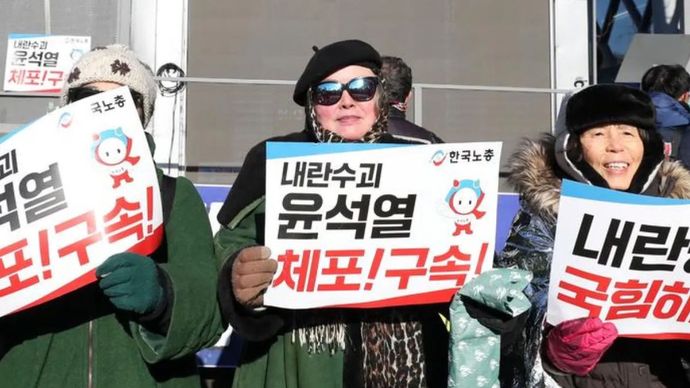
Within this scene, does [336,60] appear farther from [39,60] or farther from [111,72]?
[39,60]

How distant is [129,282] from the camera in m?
2.59

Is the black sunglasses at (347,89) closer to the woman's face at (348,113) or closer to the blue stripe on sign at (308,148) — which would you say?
the woman's face at (348,113)

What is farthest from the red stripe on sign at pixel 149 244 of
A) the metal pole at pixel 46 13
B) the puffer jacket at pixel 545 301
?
the metal pole at pixel 46 13

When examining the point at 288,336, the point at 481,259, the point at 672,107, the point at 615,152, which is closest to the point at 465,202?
the point at 481,259

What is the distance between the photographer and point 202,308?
2811 millimetres

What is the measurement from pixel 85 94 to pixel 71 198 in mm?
361

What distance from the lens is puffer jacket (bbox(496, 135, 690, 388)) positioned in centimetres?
311

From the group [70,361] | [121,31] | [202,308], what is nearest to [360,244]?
[202,308]

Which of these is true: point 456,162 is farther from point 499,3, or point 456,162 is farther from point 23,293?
point 499,3

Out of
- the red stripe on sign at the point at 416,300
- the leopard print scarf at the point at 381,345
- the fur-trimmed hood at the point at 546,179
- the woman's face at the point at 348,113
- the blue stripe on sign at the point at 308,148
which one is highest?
the woman's face at the point at 348,113

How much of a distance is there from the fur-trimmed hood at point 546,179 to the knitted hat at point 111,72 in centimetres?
123

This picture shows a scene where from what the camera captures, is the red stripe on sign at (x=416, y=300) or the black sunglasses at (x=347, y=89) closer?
the red stripe on sign at (x=416, y=300)

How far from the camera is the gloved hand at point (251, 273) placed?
283 centimetres

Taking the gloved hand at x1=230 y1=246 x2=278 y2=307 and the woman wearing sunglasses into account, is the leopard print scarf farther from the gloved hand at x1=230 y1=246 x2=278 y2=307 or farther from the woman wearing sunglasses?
the gloved hand at x1=230 y1=246 x2=278 y2=307
